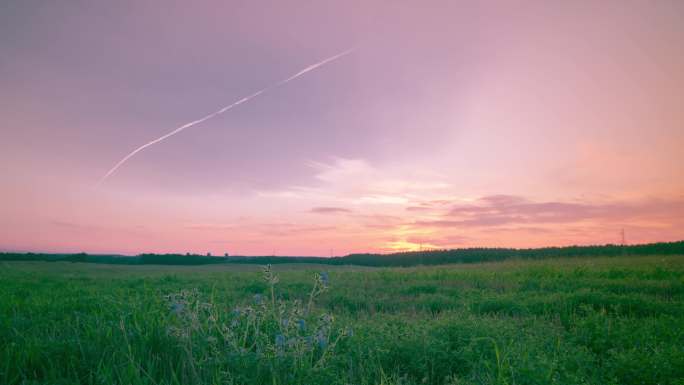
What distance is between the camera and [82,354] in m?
4.00

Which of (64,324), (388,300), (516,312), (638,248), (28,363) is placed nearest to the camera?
(28,363)

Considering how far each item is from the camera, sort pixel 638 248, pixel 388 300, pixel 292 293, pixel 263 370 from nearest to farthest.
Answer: pixel 263 370 → pixel 388 300 → pixel 292 293 → pixel 638 248

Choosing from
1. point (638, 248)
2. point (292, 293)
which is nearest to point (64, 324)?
point (292, 293)

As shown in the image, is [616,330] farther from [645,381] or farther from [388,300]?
[388,300]

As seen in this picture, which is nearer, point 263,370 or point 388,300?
point 263,370

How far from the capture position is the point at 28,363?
12.8 ft

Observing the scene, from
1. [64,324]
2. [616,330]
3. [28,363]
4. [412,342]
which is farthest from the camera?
[616,330]

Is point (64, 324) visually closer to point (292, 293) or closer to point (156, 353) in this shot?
point (156, 353)

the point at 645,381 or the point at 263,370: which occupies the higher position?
the point at 263,370

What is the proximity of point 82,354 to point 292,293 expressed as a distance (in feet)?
26.3

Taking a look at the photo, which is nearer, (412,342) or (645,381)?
(645,381)

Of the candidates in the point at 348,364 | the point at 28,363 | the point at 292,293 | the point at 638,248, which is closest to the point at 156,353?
the point at 28,363

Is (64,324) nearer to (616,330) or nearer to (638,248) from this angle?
(616,330)

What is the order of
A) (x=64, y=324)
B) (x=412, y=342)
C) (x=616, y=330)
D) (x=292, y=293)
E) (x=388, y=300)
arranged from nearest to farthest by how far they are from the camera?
(x=412, y=342)
(x=64, y=324)
(x=616, y=330)
(x=388, y=300)
(x=292, y=293)
